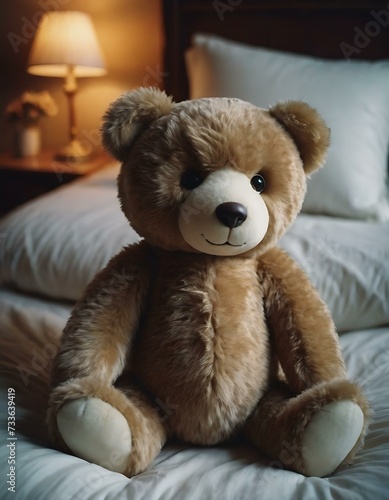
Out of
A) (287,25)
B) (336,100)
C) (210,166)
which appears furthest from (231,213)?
(287,25)

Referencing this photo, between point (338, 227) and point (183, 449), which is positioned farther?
point (338, 227)

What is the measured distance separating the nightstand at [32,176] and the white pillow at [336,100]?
0.70 m

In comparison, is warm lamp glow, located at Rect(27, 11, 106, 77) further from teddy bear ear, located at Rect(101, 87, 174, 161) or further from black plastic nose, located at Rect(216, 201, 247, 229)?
black plastic nose, located at Rect(216, 201, 247, 229)

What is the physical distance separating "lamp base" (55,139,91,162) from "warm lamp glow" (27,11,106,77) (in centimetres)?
33

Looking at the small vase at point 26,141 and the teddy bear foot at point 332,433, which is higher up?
the teddy bear foot at point 332,433

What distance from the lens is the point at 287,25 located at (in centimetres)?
183

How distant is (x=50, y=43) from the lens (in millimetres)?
2057

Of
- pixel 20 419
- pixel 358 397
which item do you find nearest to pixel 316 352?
pixel 358 397

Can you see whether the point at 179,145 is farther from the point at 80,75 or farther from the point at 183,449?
the point at 80,75

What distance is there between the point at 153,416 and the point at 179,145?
1.24 feet

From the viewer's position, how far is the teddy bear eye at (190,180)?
0.70 metres

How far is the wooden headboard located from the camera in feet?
5.77

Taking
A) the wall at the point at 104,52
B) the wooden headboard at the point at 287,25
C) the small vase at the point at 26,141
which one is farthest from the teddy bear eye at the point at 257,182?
the small vase at the point at 26,141

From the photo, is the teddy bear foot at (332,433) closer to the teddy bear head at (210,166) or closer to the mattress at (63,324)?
the mattress at (63,324)
